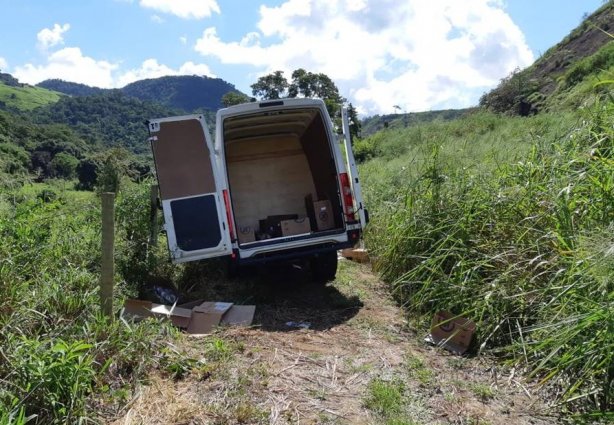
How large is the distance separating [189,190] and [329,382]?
267 centimetres

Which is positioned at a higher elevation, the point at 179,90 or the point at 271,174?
the point at 179,90

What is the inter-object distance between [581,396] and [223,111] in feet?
13.7

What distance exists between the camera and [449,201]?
555 centimetres

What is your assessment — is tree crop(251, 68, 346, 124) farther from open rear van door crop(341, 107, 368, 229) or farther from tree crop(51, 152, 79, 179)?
open rear van door crop(341, 107, 368, 229)

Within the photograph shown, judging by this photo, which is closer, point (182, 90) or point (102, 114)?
point (102, 114)

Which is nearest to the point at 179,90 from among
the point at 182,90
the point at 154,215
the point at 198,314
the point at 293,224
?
the point at 182,90

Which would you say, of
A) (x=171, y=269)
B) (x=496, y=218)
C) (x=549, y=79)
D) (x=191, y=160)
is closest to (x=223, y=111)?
(x=191, y=160)

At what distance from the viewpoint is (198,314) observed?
4730mm

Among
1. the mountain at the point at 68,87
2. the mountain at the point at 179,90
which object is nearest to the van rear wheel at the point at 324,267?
the mountain at the point at 179,90

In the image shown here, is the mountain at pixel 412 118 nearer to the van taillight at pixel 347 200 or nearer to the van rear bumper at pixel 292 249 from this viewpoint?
the van taillight at pixel 347 200

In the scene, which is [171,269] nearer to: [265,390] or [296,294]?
[296,294]

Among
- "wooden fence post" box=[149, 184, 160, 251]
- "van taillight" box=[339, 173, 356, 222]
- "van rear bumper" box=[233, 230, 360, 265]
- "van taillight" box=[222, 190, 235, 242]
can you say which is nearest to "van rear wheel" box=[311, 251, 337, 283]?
"van rear bumper" box=[233, 230, 360, 265]

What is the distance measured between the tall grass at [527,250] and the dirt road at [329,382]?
320mm

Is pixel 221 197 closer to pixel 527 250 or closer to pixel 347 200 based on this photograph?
pixel 347 200
